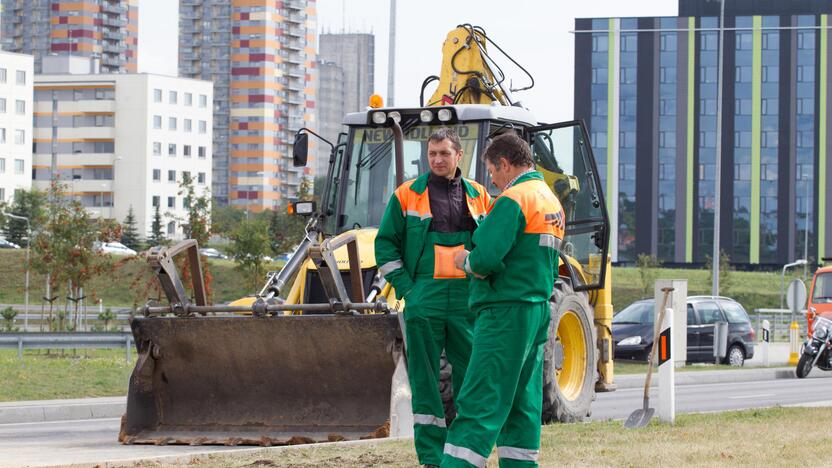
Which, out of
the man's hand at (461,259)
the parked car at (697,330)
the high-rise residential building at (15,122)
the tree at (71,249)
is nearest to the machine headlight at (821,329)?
the parked car at (697,330)

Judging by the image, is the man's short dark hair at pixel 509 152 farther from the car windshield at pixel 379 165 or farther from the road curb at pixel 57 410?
the road curb at pixel 57 410

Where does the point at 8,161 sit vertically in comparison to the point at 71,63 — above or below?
below

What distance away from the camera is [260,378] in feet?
36.1

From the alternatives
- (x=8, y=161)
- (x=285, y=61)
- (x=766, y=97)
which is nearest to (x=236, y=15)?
(x=285, y=61)

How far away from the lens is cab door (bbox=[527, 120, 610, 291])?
13.2 meters

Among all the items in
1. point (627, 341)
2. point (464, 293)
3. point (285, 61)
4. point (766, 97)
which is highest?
point (285, 61)

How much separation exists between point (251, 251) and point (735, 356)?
1681 cm

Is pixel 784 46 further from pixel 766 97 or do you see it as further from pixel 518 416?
pixel 518 416

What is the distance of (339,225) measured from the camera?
41.2 ft

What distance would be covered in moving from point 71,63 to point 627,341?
10730 centimetres

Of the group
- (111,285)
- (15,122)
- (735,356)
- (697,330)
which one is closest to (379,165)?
(697,330)

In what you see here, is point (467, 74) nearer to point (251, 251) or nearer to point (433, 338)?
point (433, 338)

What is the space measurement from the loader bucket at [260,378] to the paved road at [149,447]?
40 cm

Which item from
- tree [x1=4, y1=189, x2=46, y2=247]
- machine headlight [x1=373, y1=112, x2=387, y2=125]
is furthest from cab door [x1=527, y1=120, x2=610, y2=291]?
tree [x1=4, y1=189, x2=46, y2=247]
